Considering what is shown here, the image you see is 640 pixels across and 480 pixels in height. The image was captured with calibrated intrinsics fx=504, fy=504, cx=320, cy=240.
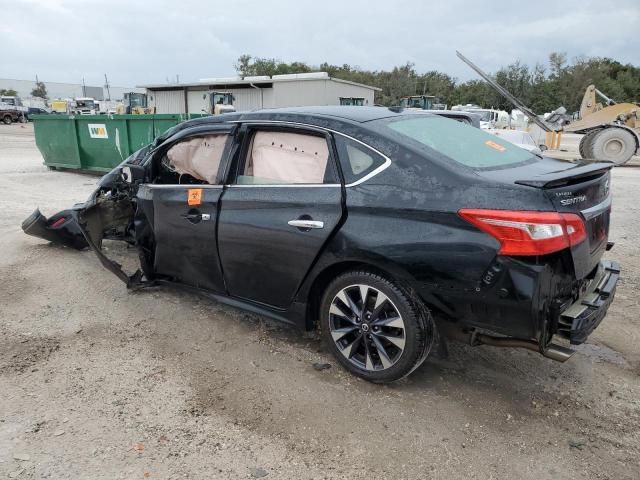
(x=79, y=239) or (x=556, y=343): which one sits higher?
(x=556, y=343)

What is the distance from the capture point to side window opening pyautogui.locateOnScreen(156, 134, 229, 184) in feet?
12.7

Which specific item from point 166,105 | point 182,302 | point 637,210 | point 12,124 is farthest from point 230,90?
point 182,302

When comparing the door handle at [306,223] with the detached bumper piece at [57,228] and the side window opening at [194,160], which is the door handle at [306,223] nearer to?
the side window opening at [194,160]

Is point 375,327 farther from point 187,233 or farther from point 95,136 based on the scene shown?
point 95,136

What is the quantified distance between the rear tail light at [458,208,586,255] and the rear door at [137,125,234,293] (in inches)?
78.0

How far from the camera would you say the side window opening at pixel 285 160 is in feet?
10.7

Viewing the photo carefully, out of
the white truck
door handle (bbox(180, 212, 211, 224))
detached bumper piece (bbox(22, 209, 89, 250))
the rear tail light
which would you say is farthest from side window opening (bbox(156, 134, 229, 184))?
the white truck

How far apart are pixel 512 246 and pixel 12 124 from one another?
149 feet

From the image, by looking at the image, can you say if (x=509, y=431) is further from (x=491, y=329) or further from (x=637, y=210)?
(x=637, y=210)

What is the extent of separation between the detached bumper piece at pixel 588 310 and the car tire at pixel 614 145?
48.3ft

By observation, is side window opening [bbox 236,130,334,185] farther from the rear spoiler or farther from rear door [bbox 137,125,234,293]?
the rear spoiler

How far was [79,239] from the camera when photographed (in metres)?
5.80

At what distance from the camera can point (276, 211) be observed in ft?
10.9

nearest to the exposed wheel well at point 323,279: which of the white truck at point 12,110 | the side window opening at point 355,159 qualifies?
the side window opening at point 355,159
